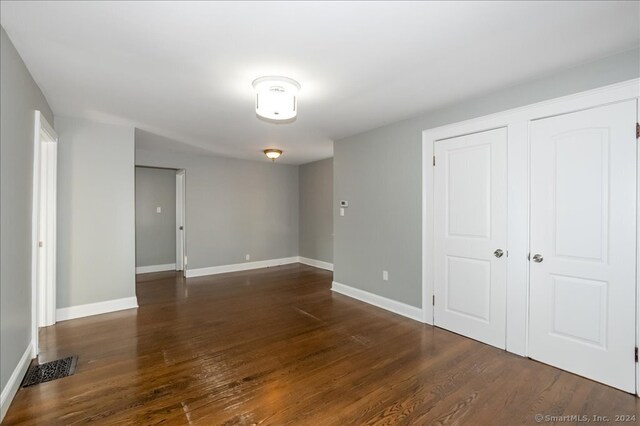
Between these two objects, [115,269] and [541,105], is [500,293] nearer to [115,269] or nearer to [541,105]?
[541,105]

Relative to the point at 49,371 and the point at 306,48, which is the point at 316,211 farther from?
the point at 49,371

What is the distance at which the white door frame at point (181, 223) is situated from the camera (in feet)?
19.6

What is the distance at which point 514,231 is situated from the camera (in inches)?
111

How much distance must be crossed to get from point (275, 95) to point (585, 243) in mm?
2866

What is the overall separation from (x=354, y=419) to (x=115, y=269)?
3.70 m

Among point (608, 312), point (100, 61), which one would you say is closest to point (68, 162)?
point (100, 61)

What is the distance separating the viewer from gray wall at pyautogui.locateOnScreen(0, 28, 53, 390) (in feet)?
6.46

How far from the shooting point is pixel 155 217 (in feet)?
21.9

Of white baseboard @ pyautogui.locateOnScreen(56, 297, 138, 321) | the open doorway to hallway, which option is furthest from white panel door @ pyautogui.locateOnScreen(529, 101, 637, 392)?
the open doorway to hallway

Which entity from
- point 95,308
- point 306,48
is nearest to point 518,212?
point 306,48

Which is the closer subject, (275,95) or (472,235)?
(275,95)

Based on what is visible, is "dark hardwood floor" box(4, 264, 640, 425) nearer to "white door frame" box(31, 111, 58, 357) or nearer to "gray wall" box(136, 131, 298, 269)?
"white door frame" box(31, 111, 58, 357)

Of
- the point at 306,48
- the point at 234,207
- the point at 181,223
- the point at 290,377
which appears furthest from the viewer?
the point at 234,207

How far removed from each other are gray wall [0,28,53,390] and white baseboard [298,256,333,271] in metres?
4.96
